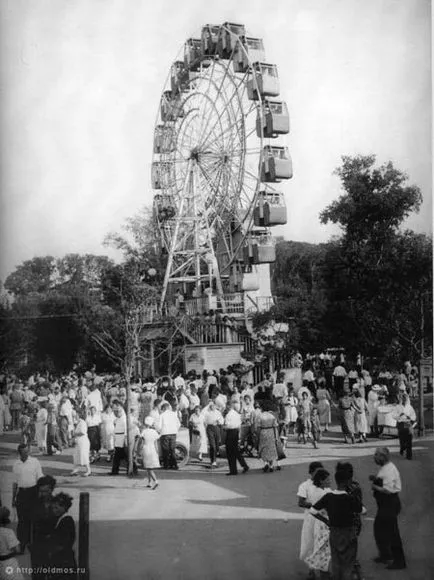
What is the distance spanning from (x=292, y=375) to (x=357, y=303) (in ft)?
10.9

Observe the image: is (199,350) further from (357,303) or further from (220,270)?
(357,303)

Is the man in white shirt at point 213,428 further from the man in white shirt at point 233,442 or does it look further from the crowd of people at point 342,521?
the crowd of people at point 342,521

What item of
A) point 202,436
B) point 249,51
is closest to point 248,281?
point 249,51

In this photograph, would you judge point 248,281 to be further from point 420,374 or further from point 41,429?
point 41,429

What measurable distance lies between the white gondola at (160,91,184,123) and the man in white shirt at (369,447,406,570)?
73.8ft

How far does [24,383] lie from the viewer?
44.8ft

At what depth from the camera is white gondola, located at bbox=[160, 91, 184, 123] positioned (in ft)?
91.2

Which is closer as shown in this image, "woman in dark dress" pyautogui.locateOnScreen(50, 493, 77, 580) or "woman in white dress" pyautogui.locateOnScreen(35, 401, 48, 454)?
"woman in dark dress" pyautogui.locateOnScreen(50, 493, 77, 580)

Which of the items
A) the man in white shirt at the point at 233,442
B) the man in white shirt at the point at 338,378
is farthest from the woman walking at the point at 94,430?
the man in white shirt at the point at 338,378

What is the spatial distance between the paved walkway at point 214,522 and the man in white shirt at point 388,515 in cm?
15

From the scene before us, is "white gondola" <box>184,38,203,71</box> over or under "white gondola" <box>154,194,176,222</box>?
over

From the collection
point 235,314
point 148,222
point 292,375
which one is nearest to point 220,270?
point 235,314

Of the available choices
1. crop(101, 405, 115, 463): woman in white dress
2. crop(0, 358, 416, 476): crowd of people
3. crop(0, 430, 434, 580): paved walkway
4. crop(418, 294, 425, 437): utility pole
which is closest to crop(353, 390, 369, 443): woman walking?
crop(0, 358, 416, 476): crowd of people

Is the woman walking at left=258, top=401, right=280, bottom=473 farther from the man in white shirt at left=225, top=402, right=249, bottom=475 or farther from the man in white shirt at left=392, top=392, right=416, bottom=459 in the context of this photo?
the man in white shirt at left=392, top=392, right=416, bottom=459
